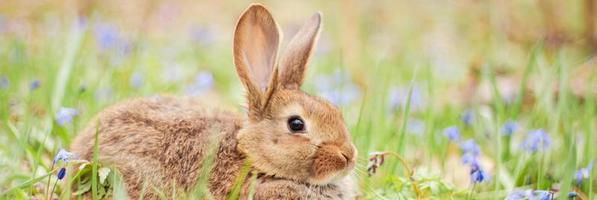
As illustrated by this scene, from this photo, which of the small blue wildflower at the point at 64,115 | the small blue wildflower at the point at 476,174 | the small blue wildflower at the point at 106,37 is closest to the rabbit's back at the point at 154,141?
the small blue wildflower at the point at 64,115

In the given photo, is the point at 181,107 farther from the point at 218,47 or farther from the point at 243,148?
the point at 218,47

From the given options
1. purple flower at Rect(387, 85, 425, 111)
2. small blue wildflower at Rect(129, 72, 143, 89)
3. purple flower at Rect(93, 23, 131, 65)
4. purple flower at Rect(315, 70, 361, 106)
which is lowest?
purple flower at Rect(387, 85, 425, 111)

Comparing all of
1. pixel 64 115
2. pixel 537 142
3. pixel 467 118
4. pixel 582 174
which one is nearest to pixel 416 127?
pixel 467 118

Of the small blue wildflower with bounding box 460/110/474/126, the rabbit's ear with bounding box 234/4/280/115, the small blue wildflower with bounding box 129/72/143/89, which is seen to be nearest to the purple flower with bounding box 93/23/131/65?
the small blue wildflower with bounding box 129/72/143/89

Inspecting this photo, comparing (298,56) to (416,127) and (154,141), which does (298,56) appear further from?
(416,127)

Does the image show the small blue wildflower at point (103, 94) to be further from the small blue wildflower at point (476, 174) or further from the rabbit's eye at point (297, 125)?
the small blue wildflower at point (476, 174)

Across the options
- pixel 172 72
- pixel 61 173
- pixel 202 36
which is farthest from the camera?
pixel 202 36

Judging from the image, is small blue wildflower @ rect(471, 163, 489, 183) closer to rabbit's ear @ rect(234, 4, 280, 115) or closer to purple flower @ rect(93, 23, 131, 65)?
rabbit's ear @ rect(234, 4, 280, 115)
